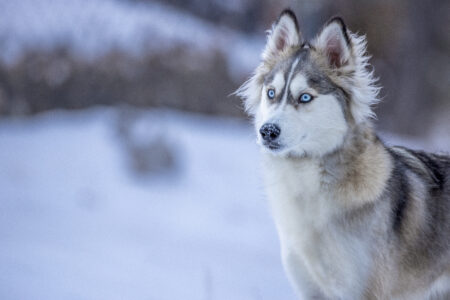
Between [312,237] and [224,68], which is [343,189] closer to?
[312,237]

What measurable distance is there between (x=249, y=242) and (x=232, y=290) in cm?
132

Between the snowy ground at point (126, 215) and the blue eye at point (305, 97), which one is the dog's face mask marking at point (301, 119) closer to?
the blue eye at point (305, 97)

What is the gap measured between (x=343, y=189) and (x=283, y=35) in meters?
1.22

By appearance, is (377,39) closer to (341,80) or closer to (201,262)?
(201,262)

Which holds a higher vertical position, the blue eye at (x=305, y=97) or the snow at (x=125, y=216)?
the blue eye at (x=305, y=97)

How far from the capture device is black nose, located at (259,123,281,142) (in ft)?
10.6

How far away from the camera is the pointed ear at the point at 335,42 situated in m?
3.40

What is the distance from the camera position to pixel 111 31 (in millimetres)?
8938

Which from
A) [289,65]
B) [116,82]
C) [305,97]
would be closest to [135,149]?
[116,82]

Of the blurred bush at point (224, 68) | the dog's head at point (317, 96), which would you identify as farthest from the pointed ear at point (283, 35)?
the blurred bush at point (224, 68)

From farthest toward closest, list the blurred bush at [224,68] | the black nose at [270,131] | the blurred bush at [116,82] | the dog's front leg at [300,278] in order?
the blurred bush at [224,68]
the blurred bush at [116,82]
the dog's front leg at [300,278]
the black nose at [270,131]

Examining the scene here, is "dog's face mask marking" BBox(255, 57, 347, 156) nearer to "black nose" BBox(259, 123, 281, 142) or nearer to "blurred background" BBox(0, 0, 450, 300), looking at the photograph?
"black nose" BBox(259, 123, 281, 142)

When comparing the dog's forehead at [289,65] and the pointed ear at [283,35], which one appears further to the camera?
the pointed ear at [283,35]

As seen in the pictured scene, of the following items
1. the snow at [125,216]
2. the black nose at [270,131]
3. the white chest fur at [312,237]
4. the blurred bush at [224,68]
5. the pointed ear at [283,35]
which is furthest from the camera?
the blurred bush at [224,68]
